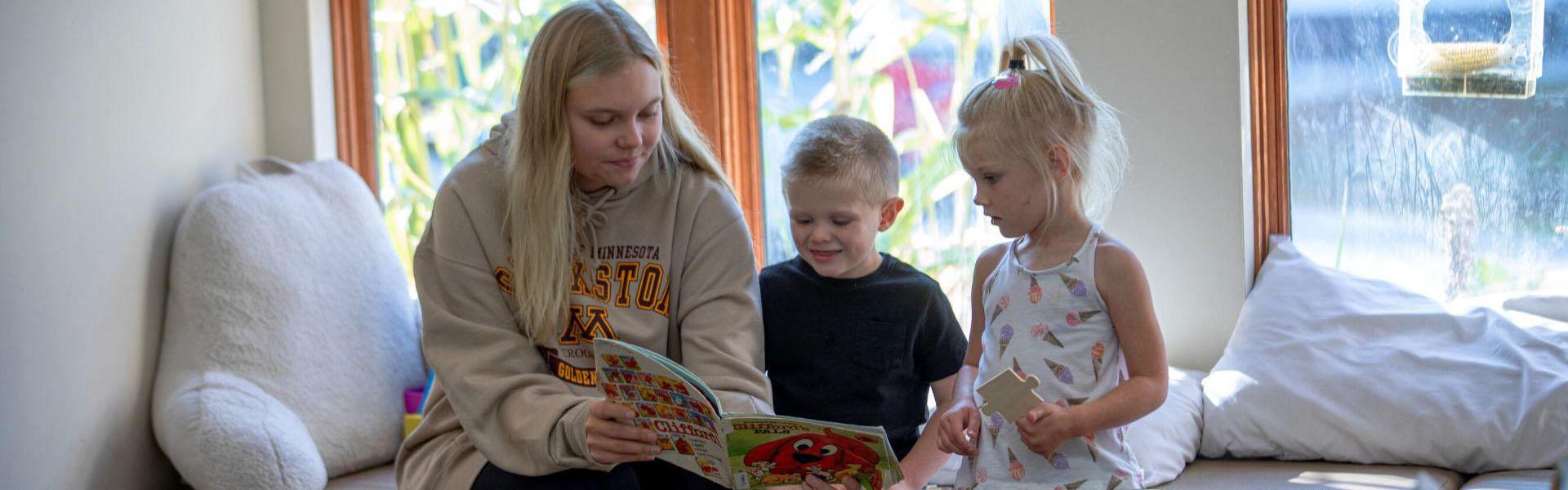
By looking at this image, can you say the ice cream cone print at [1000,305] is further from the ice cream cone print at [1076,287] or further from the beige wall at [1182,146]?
the beige wall at [1182,146]

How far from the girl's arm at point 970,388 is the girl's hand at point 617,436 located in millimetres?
350

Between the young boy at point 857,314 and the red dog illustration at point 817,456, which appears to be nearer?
the red dog illustration at point 817,456

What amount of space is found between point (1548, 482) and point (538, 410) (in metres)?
1.49

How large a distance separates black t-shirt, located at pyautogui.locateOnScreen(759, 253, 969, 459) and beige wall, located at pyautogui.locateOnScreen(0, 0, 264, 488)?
1.28 m

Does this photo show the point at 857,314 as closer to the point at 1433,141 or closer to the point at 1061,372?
the point at 1061,372

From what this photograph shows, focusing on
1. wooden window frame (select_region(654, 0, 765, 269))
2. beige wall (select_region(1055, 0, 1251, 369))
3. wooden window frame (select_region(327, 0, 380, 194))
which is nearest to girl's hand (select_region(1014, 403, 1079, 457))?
beige wall (select_region(1055, 0, 1251, 369))

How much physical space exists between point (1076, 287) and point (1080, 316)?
35 mm

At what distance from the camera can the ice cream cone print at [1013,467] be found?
60.9 inches

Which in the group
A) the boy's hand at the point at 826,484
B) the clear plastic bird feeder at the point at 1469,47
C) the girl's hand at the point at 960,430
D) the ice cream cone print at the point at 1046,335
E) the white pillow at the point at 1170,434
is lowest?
the white pillow at the point at 1170,434

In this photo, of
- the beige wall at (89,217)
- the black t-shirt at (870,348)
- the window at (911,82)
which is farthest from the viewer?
the window at (911,82)

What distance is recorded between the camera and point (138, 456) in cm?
247

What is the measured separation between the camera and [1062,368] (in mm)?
1553

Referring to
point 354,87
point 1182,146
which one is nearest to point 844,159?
point 1182,146

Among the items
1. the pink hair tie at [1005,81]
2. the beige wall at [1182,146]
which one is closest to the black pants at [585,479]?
the pink hair tie at [1005,81]
